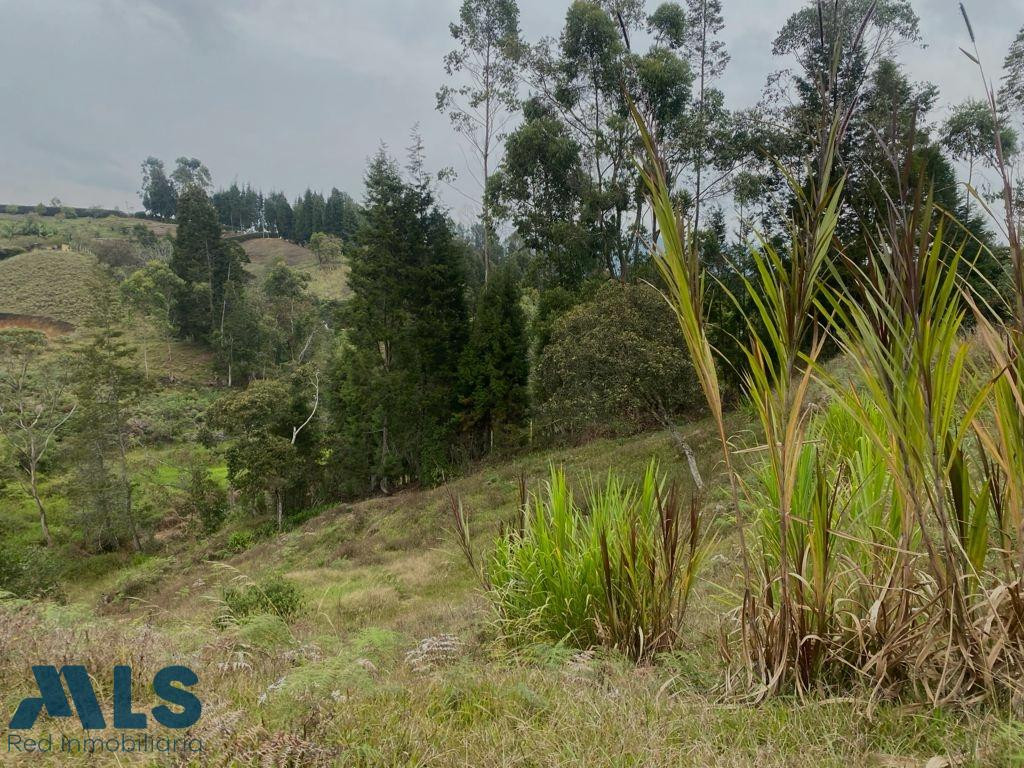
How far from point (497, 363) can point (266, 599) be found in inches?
627

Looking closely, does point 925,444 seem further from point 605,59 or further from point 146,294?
point 146,294

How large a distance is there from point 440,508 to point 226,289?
121 feet

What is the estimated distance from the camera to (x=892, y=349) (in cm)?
144

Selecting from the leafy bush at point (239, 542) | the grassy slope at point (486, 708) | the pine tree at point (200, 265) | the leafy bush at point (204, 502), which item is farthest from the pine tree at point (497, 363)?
the pine tree at point (200, 265)

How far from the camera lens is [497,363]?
22047 mm

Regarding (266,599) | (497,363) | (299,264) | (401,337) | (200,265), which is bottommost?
(266,599)

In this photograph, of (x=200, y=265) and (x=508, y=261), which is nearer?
(x=508, y=261)

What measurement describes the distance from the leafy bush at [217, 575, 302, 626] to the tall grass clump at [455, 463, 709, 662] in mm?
4902

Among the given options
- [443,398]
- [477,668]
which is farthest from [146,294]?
[477,668]

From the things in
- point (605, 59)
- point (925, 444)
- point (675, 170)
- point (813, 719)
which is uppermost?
point (605, 59)

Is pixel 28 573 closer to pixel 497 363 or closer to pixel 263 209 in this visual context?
pixel 497 363

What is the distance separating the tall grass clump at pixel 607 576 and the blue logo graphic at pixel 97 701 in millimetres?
1357

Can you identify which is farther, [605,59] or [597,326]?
[605,59]

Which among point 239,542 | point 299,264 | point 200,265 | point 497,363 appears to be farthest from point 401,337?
point 299,264
